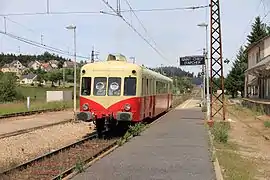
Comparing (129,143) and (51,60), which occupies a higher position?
(51,60)

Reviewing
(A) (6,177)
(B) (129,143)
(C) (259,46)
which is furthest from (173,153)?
(C) (259,46)

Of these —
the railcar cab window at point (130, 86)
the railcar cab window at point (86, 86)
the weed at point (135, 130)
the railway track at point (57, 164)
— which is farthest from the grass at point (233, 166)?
the railcar cab window at point (86, 86)

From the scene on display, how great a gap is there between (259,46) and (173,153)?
4326cm

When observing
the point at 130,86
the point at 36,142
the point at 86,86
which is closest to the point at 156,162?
the point at 130,86

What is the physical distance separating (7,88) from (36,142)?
4790 centimetres

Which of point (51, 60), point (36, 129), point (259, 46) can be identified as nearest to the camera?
point (36, 129)

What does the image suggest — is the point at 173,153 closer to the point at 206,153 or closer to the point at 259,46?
the point at 206,153

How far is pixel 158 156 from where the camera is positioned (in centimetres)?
1309

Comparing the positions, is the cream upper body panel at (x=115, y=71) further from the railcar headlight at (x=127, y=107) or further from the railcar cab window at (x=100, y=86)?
the railcar headlight at (x=127, y=107)

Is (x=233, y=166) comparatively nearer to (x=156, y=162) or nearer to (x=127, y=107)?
(x=156, y=162)

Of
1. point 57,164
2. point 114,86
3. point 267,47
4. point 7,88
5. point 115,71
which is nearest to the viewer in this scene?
point 57,164

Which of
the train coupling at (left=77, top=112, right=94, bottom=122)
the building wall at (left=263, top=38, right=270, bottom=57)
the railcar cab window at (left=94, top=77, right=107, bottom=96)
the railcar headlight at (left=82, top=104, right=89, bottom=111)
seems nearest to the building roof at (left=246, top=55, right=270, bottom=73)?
the building wall at (left=263, top=38, right=270, bottom=57)

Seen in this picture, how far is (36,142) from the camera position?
18609 millimetres

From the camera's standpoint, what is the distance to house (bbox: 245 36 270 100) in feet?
142
